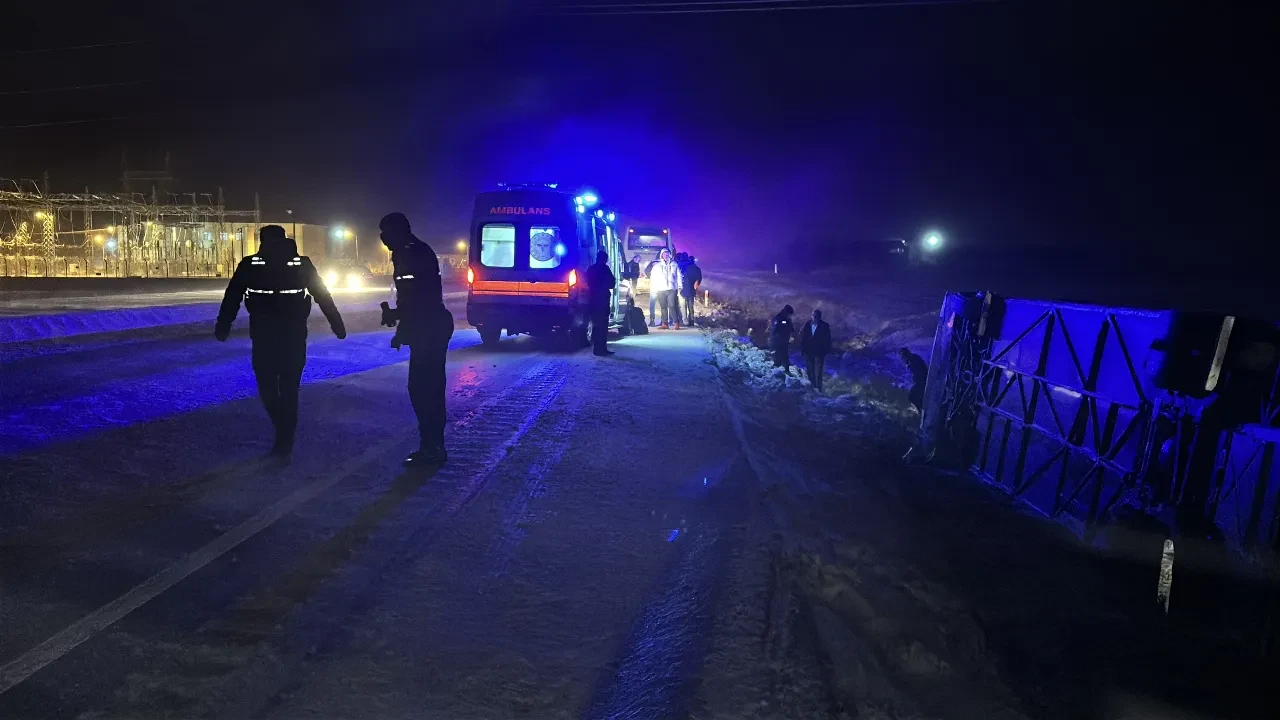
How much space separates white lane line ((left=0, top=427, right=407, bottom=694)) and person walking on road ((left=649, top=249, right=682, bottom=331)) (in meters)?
16.0

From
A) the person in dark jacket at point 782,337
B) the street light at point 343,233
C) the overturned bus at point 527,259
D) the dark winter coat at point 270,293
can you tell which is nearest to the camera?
the dark winter coat at point 270,293

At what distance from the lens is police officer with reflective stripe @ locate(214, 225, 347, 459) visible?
632cm

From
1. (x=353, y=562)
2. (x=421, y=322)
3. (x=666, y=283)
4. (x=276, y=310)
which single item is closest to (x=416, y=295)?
(x=421, y=322)

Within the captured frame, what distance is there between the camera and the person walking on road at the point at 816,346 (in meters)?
13.9

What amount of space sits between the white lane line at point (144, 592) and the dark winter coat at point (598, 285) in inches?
381

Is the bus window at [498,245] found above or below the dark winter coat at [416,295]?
above

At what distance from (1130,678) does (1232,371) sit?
227 centimetres

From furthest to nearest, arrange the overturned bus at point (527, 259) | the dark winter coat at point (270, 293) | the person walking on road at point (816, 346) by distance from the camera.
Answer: the overturned bus at point (527, 259) < the person walking on road at point (816, 346) < the dark winter coat at point (270, 293)

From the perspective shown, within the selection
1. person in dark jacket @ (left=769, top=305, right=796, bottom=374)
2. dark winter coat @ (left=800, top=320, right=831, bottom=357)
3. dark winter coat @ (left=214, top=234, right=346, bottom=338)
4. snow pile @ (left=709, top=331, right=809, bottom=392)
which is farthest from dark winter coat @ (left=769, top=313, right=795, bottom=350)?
dark winter coat @ (left=214, top=234, right=346, bottom=338)

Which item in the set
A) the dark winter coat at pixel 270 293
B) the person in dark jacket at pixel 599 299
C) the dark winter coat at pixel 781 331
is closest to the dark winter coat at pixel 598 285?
the person in dark jacket at pixel 599 299

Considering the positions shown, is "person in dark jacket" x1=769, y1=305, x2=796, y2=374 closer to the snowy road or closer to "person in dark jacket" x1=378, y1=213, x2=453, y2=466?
the snowy road

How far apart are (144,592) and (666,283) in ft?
61.3

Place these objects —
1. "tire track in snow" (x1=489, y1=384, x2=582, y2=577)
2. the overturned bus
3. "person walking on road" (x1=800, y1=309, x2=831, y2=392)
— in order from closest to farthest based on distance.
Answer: "tire track in snow" (x1=489, y1=384, x2=582, y2=577) → "person walking on road" (x1=800, y1=309, x2=831, y2=392) → the overturned bus

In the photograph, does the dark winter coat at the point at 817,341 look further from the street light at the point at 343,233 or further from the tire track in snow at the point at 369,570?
the street light at the point at 343,233
